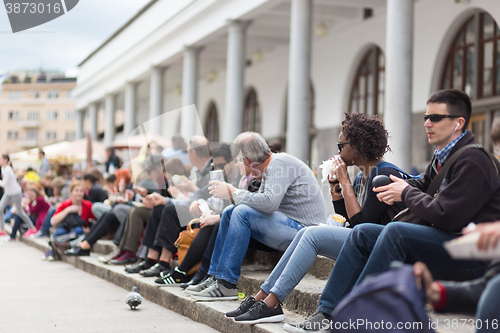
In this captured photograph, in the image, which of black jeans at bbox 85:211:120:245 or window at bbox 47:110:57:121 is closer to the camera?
black jeans at bbox 85:211:120:245

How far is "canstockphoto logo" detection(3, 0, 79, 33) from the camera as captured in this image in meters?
6.01

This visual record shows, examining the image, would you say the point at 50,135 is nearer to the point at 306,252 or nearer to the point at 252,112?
the point at 252,112

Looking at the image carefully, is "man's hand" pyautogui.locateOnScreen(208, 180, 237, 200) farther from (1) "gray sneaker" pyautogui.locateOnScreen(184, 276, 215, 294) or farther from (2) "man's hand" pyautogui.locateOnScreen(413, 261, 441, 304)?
(2) "man's hand" pyautogui.locateOnScreen(413, 261, 441, 304)

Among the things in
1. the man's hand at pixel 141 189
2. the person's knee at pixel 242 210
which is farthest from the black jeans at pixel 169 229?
the person's knee at pixel 242 210

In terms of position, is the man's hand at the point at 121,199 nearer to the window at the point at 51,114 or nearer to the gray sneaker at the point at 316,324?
the gray sneaker at the point at 316,324

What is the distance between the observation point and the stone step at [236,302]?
370cm

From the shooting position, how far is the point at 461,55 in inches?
484

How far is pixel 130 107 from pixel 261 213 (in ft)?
66.6

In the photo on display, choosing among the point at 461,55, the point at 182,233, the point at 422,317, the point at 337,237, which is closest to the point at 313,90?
the point at 461,55

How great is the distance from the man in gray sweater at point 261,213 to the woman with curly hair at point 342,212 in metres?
0.59

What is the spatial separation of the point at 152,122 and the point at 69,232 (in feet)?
10.2

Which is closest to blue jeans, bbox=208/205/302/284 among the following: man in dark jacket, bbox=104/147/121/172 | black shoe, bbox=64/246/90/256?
black shoe, bbox=64/246/90/256

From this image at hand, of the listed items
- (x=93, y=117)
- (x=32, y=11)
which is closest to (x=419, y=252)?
(x=32, y=11)

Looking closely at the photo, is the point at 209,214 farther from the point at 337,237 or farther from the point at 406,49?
the point at 406,49
